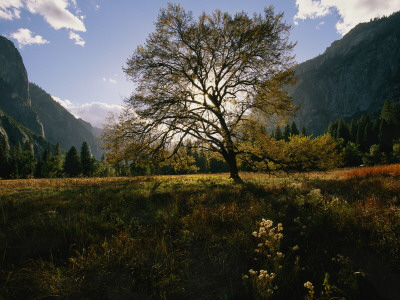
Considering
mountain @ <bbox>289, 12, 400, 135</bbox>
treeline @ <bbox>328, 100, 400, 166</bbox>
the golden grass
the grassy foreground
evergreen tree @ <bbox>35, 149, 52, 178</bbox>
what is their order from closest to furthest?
the grassy foreground → the golden grass → treeline @ <bbox>328, 100, 400, 166</bbox> → evergreen tree @ <bbox>35, 149, 52, 178</bbox> → mountain @ <bbox>289, 12, 400, 135</bbox>

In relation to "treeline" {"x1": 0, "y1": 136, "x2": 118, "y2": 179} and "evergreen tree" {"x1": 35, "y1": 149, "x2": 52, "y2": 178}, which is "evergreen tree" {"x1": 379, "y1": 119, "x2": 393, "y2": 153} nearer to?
"treeline" {"x1": 0, "y1": 136, "x2": 118, "y2": 179}

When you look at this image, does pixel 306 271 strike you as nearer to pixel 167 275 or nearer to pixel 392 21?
pixel 167 275

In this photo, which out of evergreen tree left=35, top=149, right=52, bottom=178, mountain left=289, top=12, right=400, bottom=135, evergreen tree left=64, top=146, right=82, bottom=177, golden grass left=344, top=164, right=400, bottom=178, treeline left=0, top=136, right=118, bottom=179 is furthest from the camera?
mountain left=289, top=12, right=400, bottom=135

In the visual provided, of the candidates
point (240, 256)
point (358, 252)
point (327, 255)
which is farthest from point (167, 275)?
point (358, 252)

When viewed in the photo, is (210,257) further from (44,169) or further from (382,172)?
(44,169)

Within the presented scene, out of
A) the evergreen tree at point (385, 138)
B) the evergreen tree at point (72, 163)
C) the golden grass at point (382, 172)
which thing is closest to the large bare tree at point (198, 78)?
the golden grass at point (382, 172)

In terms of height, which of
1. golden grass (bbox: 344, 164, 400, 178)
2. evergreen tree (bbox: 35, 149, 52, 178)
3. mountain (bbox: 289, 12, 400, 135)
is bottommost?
golden grass (bbox: 344, 164, 400, 178)

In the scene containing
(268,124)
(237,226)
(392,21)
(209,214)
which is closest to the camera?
(237,226)

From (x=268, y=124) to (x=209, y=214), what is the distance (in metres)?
10.9

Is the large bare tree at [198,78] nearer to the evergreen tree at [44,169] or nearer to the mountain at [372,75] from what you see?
the evergreen tree at [44,169]

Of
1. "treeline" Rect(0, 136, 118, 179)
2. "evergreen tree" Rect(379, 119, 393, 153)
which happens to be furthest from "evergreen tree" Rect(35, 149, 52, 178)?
"evergreen tree" Rect(379, 119, 393, 153)

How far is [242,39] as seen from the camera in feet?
38.1

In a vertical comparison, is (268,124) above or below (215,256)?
above

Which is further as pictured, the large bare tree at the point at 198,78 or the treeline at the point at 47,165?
the treeline at the point at 47,165
